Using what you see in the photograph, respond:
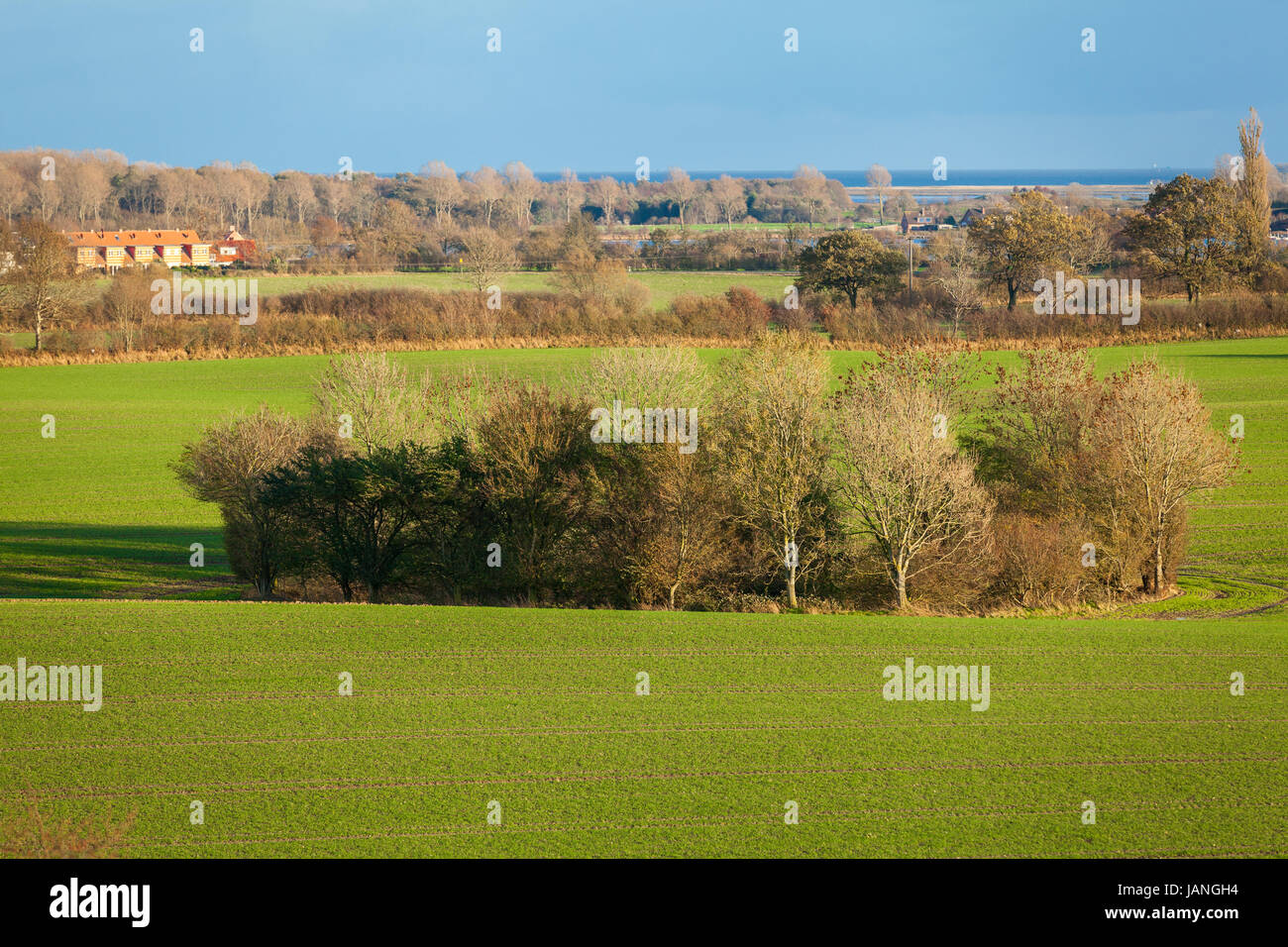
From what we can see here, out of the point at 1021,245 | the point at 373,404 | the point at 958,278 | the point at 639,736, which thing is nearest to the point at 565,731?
the point at 639,736

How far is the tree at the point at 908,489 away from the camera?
27.0m

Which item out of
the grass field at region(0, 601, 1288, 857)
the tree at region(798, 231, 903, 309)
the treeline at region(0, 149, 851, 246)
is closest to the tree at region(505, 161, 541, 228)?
the treeline at region(0, 149, 851, 246)

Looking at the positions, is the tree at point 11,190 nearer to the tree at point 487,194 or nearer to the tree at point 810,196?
the tree at point 487,194

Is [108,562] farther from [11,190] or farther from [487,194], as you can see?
[487,194]

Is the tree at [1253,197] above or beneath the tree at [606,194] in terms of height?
beneath

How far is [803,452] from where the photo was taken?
2873cm

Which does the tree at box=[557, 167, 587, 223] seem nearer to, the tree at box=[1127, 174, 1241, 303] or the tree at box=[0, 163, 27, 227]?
the tree at box=[0, 163, 27, 227]

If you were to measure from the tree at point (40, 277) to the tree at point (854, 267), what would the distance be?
49.9 metres

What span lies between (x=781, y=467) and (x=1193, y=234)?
6028 centimetres

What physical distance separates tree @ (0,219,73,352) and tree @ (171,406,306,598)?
4483 centimetres

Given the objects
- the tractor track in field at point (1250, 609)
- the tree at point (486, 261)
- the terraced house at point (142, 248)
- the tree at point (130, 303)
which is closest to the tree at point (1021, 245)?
the tree at point (486, 261)

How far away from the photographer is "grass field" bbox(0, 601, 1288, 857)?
13.4 m

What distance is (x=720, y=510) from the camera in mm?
28016
